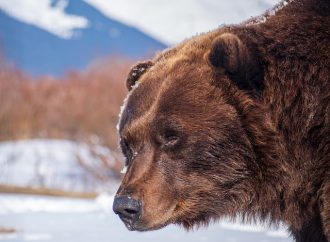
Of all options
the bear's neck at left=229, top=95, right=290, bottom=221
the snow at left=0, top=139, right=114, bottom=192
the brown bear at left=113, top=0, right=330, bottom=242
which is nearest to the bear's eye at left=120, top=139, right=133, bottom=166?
the brown bear at left=113, top=0, right=330, bottom=242

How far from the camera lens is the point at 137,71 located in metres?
4.12

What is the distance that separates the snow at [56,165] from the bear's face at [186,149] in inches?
595

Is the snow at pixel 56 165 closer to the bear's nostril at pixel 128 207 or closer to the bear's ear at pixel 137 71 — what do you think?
the bear's ear at pixel 137 71

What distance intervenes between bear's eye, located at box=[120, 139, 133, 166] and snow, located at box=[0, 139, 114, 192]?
48.5ft

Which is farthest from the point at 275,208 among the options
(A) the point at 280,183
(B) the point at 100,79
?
(B) the point at 100,79

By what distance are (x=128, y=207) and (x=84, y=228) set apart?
18.9 ft

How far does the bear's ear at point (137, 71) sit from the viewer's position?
13.4ft

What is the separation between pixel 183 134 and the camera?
11.4ft

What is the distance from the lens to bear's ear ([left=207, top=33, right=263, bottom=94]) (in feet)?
11.5

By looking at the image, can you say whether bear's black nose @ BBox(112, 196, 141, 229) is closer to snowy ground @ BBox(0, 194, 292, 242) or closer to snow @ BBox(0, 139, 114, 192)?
snowy ground @ BBox(0, 194, 292, 242)

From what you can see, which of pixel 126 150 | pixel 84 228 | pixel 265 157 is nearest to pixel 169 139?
pixel 126 150

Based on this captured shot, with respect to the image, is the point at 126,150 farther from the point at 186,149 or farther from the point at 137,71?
the point at 137,71

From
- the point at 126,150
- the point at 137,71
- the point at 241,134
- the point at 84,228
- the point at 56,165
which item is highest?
the point at 137,71

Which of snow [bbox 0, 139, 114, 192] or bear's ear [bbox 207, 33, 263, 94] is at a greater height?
bear's ear [bbox 207, 33, 263, 94]
